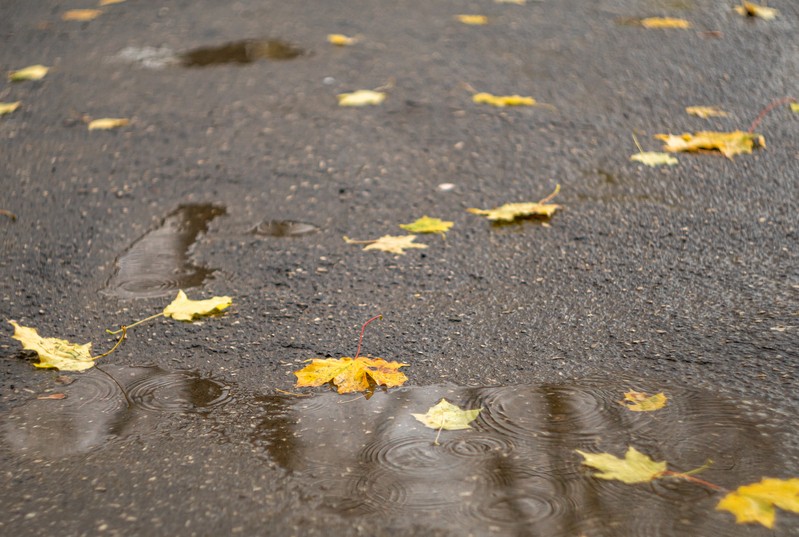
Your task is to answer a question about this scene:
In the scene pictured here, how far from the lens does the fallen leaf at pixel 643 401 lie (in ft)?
7.31

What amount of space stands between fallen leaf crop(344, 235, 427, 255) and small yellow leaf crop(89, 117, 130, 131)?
5.50 ft

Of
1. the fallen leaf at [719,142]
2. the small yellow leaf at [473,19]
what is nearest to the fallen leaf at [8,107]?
the small yellow leaf at [473,19]

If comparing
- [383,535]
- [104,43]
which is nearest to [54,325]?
[383,535]

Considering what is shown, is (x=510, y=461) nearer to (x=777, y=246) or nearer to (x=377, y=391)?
(x=377, y=391)

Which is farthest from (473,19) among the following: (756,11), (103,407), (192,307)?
(103,407)

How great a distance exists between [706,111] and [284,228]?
84.3 inches

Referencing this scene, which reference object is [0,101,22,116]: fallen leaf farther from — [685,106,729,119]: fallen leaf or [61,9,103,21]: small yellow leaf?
[685,106,729,119]: fallen leaf

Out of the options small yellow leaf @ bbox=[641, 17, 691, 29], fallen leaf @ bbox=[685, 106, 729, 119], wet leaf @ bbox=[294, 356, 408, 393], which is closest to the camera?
wet leaf @ bbox=[294, 356, 408, 393]

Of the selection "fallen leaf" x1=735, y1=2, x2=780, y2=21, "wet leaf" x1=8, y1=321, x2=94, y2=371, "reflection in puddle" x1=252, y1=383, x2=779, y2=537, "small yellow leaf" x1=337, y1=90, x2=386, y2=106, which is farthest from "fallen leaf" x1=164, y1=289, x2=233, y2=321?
"fallen leaf" x1=735, y1=2, x2=780, y2=21

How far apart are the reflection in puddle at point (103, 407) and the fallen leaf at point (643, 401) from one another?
1.06m

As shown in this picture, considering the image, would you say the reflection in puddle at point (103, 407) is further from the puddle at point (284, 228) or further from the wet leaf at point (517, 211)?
the wet leaf at point (517, 211)

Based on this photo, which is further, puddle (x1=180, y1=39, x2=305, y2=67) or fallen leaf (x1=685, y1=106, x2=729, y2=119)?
puddle (x1=180, y1=39, x2=305, y2=67)

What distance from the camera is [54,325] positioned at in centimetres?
276

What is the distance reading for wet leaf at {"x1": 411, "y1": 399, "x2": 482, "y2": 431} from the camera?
220cm
